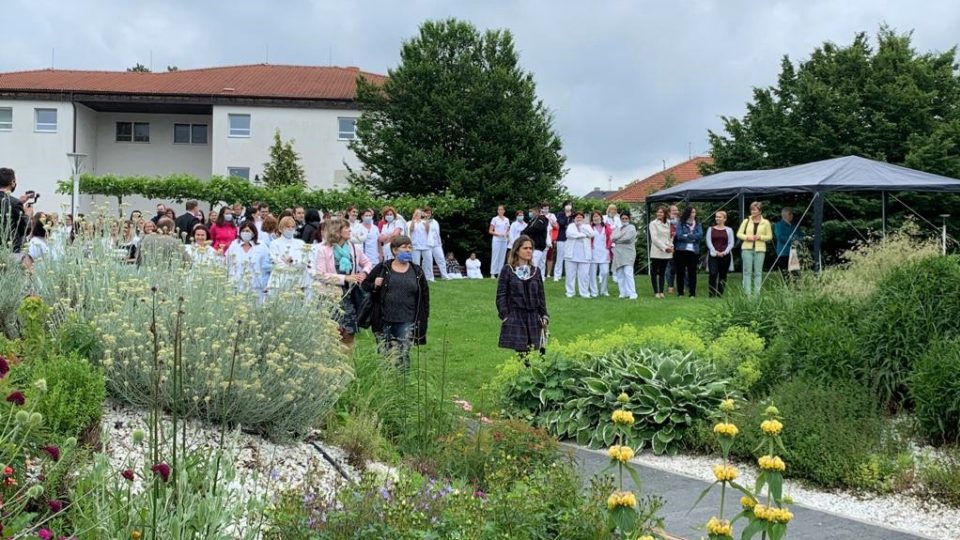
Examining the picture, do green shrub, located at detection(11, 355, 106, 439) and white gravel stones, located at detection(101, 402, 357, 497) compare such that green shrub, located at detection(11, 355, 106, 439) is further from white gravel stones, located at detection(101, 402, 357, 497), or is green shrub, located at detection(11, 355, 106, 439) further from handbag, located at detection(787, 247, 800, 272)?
handbag, located at detection(787, 247, 800, 272)

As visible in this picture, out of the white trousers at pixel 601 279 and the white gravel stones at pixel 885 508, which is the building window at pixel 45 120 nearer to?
the white trousers at pixel 601 279

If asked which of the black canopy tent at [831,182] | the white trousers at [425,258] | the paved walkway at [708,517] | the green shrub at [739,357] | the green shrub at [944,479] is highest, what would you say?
the black canopy tent at [831,182]

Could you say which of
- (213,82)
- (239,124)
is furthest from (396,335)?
(213,82)

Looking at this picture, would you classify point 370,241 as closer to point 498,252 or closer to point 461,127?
point 498,252

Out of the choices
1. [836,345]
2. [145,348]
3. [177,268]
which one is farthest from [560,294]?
[145,348]

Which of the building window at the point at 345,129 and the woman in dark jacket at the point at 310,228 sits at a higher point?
the building window at the point at 345,129

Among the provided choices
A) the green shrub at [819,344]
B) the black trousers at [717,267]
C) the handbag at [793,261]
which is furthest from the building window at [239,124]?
the green shrub at [819,344]

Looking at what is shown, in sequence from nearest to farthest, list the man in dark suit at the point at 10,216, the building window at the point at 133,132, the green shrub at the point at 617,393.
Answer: the man in dark suit at the point at 10,216 → the green shrub at the point at 617,393 → the building window at the point at 133,132

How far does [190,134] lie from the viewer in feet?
171

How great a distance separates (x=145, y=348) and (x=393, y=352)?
293 cm

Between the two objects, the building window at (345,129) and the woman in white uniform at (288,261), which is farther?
the building window at (345,129)

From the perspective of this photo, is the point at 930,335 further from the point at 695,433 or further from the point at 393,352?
the point at 393,352

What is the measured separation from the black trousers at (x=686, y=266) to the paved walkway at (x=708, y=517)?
13.2 m

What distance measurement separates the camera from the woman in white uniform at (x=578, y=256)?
20.3 metres
